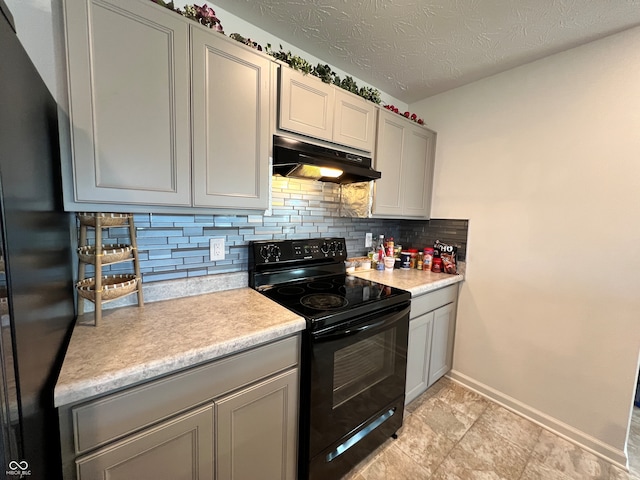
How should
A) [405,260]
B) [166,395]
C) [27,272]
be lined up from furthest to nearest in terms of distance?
[405,260]
[166,395]
[27,272]

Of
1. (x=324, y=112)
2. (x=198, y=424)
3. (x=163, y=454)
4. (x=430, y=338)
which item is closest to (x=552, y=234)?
(x=430, y=338)

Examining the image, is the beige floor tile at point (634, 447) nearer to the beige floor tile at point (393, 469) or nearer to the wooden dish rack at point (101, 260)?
the beige floor tile at point (393, 469)

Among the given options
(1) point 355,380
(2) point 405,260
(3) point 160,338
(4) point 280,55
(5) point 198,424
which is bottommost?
(1) point 355,380

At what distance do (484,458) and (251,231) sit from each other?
1975 mm

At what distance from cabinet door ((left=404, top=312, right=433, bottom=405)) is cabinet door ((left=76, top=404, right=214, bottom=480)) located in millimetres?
1324

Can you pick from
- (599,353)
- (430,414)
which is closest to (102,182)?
(430,414)

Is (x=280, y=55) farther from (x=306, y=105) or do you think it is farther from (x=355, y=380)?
(x=355, y=380)

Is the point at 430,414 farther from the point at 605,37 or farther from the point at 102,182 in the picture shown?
the point at 605,37

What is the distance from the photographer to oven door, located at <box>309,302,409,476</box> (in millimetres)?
1199

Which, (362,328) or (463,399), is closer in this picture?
(362,328)

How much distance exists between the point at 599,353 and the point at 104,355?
8.40 ft

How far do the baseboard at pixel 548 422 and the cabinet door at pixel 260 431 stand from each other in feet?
5.48

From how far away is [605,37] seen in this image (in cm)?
151

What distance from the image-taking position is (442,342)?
2.10 metres
